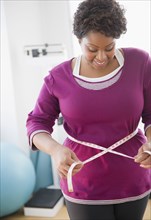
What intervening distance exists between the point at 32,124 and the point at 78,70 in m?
0.25

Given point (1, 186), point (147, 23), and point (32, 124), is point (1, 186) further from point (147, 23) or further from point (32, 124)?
point (147, 23)

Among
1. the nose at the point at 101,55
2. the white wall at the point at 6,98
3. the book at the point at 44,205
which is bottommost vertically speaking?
the book at the point at 44,205

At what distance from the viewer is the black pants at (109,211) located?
40.9 inches

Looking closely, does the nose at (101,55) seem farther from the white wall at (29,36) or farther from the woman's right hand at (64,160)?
the white wall at (29,36)

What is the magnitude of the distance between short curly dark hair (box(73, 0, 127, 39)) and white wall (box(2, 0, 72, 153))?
1629 mm

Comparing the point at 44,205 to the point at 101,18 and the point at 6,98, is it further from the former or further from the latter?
the point at 101,18

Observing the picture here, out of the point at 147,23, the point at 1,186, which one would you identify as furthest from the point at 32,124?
the point at 147,23

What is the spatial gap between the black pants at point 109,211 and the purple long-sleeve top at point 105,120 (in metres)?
0.02

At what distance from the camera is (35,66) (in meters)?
2.67

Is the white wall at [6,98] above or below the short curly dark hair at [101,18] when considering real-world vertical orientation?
below

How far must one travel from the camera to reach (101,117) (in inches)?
38.7

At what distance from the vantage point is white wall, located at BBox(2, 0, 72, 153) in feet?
8.64

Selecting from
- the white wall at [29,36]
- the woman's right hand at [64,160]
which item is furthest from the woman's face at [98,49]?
the white wall at [29,36]

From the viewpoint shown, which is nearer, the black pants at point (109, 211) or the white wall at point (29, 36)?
the black pants at point (109, 211)
